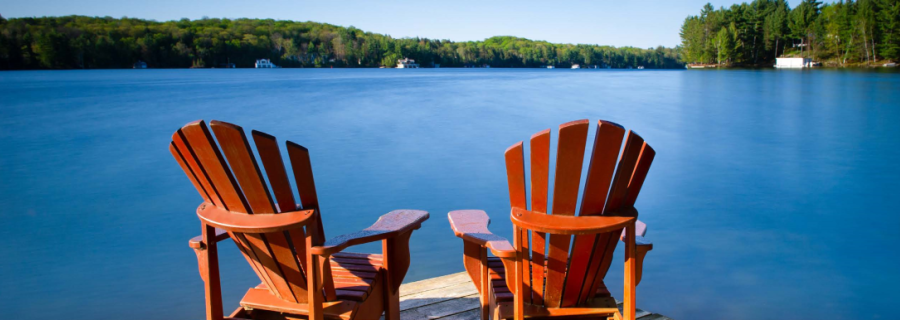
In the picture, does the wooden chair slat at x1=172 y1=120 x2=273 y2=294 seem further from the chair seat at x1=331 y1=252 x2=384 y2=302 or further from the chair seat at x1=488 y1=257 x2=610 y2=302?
the chair seat at x1=488 y1=257 x2=610 y2=302

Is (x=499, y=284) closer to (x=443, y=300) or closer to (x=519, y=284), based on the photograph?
(x=519, y=284)

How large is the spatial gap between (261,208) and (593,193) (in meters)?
1.16

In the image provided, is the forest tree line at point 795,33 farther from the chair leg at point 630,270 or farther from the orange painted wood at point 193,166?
the orange painted wood at point 193,166

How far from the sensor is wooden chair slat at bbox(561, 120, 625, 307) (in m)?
1.87

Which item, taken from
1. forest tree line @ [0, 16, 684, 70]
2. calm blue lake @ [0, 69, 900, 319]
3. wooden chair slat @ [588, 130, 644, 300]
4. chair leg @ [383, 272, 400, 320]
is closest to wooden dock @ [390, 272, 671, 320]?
chair leg @ [383, 272, 400, 320]

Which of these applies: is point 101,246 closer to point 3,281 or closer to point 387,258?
point 3,281

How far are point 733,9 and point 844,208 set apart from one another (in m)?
83.5

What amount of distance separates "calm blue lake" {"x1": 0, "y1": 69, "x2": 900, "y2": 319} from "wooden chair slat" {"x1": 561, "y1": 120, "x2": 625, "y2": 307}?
85.9 inches

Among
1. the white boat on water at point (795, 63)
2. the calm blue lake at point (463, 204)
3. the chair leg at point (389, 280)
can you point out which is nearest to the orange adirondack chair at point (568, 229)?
the chair leg at point (389, 280)

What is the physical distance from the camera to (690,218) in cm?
659

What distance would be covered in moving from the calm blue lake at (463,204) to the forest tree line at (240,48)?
56418 millimetres

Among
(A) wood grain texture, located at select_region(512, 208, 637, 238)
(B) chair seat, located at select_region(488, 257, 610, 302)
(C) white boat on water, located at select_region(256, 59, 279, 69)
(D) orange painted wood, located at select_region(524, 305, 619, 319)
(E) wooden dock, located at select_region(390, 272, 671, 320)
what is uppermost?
(C) white boat on water, located at select_region(256, 59, 279, 69)

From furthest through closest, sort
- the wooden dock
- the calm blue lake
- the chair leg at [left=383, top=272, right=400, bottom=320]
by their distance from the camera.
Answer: the calm blue lake
the wooden dock
the chair leg at [left=383, top=272, right=400, bottom=320]

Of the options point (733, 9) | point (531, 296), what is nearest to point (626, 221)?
point (531, 296)
